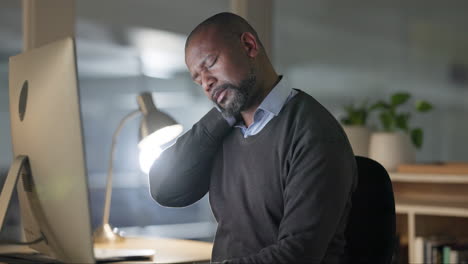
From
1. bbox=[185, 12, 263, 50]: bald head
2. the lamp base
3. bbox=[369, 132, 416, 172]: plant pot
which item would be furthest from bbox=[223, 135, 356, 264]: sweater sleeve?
bbox=[369, 132, 416, 172]: plant pot

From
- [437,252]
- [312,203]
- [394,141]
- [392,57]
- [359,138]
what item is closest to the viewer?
[312,203]

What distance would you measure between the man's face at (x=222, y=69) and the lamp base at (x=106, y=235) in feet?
3.07

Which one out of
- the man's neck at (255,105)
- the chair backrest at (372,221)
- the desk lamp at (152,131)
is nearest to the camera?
the chair backrest at (372,221)

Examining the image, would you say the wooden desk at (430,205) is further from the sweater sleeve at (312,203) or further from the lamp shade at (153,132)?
the sweater sleeve at (312,203)

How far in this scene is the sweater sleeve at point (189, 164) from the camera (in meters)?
1.88

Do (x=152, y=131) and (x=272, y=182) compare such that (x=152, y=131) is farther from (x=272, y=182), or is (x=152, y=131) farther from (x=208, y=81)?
(x=272, y=182)

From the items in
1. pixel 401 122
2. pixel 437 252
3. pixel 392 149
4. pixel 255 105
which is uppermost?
pixel 255 105

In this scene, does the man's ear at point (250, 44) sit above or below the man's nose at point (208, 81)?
above


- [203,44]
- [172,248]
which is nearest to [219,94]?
[203,44]

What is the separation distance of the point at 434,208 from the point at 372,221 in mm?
1354

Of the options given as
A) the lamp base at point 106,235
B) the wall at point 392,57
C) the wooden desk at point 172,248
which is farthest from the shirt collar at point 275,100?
the wall at point 392,57

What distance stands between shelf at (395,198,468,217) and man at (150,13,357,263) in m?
1.37

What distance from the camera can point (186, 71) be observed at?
128 inches

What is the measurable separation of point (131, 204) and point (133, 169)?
0.16 metres
